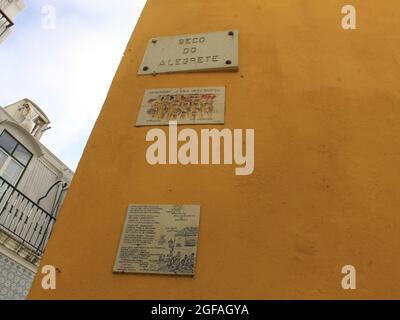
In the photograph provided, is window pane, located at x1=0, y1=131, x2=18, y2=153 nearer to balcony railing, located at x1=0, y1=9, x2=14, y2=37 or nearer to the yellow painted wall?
balcony railing, located at x1=0, y1=9, x2=14, y2=37

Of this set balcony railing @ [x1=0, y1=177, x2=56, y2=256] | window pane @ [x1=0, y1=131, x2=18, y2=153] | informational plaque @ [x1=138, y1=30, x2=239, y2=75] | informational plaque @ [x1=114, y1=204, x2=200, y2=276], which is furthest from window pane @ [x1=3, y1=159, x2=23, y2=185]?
informational plaque @ [x1=114, y1=204, x2=200, y2=276]

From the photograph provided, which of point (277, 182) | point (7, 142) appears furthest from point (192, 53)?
point (7, 142)

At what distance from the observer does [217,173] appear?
1.88 metres

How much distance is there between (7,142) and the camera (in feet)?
25.3

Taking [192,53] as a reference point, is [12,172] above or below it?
above

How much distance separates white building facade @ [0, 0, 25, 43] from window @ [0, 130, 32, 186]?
3.32 m

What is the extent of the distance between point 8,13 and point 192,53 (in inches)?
406

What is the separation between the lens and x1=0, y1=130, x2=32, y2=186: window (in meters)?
7.39

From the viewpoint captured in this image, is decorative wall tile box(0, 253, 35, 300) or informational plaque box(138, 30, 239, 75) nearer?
informational plaque box(138, 30, 239, 75)

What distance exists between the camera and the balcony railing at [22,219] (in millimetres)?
6660

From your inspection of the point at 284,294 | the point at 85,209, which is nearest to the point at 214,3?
the point at 85,209

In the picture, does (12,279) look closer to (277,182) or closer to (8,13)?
(277,182)
